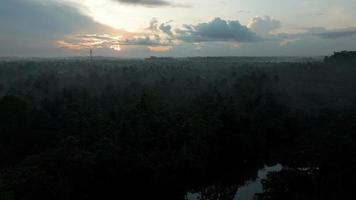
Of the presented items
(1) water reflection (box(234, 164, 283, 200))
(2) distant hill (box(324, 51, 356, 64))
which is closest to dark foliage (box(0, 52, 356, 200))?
(1) water reflection (box(234, 164, 283, 200))

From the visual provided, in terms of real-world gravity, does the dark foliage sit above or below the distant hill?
below

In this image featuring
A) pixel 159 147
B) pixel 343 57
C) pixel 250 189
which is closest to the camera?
pixel 250 189

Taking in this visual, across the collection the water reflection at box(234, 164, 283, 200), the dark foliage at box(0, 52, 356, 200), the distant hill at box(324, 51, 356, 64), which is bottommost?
the water reflection at box(234, 164, 283, 200)

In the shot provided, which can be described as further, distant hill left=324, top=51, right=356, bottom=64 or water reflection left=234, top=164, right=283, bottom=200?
distant hill left=324, top=51, right=356, bottom=64

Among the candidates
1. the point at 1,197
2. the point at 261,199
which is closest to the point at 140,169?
the point at 261,199

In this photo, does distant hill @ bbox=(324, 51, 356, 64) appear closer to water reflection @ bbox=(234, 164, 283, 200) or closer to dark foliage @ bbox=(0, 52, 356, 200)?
dark foliage @ bbox=(0, 52, 356, 200)

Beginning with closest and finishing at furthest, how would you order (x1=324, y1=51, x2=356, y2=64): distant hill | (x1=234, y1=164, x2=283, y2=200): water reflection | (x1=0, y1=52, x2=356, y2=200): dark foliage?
(x1=0, y1=52, x2=356, y2=200): dark foliage, (x1=234, y1=164, x2=283, y2=200): water reflection, (x1=324, y1=51, x2=356, y2=64): distant hill

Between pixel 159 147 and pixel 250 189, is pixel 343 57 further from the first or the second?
pixel 159 147

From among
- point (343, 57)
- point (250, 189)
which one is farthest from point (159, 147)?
point (343, 57)

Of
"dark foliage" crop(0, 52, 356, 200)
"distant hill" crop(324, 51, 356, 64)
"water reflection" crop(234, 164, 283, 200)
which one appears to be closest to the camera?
"dark foliage" crop(0, 52, 356, 200)

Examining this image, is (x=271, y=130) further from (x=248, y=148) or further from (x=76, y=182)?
(x=76, y=182)

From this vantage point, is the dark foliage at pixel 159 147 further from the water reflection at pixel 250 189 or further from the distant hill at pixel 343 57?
the distant hill at pixel 343 57
